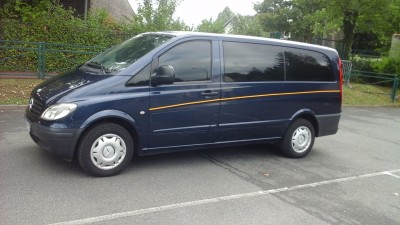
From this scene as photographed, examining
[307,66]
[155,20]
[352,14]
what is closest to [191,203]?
[307,66]

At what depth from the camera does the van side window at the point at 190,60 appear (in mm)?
5527

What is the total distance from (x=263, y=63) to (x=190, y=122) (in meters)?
1.56

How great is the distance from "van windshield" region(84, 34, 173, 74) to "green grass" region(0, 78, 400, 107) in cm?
421

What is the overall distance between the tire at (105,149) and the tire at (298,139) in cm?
271

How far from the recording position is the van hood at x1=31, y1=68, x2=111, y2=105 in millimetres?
5040

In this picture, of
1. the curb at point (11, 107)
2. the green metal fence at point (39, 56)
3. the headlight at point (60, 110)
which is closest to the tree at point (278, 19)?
the green metal fence at point (39, 56)

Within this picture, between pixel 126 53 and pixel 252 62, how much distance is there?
1846 millimetres

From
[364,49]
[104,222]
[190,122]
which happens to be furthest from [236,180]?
[364,49]

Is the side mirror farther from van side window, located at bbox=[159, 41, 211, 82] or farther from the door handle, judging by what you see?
the door handle

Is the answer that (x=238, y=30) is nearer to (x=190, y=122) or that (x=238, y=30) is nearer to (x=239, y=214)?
(x=190, y=122)

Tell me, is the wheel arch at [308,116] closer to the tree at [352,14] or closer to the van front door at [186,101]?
the van front door at [186,101]

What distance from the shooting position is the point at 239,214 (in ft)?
14.7

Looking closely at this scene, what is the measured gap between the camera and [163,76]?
526cm

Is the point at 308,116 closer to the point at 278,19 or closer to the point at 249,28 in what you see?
the point at 249,28
